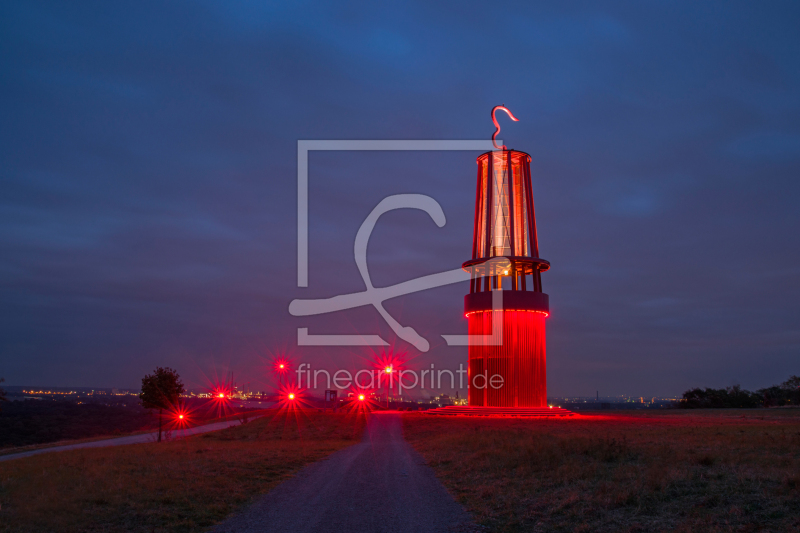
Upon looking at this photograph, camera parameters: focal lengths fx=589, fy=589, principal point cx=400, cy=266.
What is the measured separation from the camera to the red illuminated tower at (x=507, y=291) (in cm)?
4166

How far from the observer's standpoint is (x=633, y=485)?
32.4ft

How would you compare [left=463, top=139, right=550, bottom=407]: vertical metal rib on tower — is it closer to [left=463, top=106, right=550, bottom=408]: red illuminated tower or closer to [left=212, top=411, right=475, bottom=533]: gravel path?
[left=463, top=106, right=550, bottom=408]: red illuminated tower

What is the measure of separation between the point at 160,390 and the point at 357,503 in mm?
27526

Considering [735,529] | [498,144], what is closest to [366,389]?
[498,144]

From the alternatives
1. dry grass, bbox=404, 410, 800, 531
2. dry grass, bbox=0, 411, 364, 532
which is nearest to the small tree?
dry grass, bbox=0, 411, 364, 532

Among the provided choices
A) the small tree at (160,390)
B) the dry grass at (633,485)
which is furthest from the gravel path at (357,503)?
the small tree at (160,390)

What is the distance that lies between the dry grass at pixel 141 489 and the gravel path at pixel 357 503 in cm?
67

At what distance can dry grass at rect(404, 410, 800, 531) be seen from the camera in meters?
7.98

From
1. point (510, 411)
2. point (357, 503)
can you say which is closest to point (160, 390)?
point (510, 411)

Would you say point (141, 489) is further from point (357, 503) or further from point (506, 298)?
point (506, 298)

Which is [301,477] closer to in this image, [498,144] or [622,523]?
[622,523]

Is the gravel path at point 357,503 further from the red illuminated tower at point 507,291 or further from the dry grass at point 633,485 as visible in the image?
the red illuminated tower at point 507,291

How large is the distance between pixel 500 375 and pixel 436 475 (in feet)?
91.1

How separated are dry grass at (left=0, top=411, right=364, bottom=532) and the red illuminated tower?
2405 centimetres
